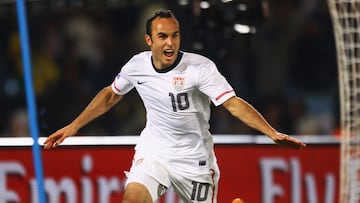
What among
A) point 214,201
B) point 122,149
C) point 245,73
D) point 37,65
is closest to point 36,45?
point 37,65

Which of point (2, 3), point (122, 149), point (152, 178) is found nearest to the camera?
point (152, 178)

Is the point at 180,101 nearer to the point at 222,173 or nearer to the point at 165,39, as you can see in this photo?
the point at 165,39

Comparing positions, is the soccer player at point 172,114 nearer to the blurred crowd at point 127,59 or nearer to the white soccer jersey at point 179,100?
the white soccer jersey at point 179,100

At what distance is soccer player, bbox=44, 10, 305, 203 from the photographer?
5652 millimetres

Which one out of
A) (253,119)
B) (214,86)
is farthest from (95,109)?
(253,119)

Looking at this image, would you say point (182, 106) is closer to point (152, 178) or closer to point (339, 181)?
point (152, 178)

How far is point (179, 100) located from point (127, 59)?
427 cm

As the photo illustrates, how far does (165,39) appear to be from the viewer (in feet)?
18.5

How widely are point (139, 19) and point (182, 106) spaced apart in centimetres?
450

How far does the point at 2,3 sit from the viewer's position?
883 cm

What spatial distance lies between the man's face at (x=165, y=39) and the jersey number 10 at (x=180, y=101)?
0.61 feet

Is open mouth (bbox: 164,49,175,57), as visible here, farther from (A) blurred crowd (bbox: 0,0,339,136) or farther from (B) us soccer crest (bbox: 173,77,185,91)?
(A) blurred crowd (bbox: 0,0,339,136)

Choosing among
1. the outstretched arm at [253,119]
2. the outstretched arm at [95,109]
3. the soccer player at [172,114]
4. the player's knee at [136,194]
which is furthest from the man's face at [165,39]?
the player's knee at [136,194]

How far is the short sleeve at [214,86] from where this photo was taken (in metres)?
5.62
